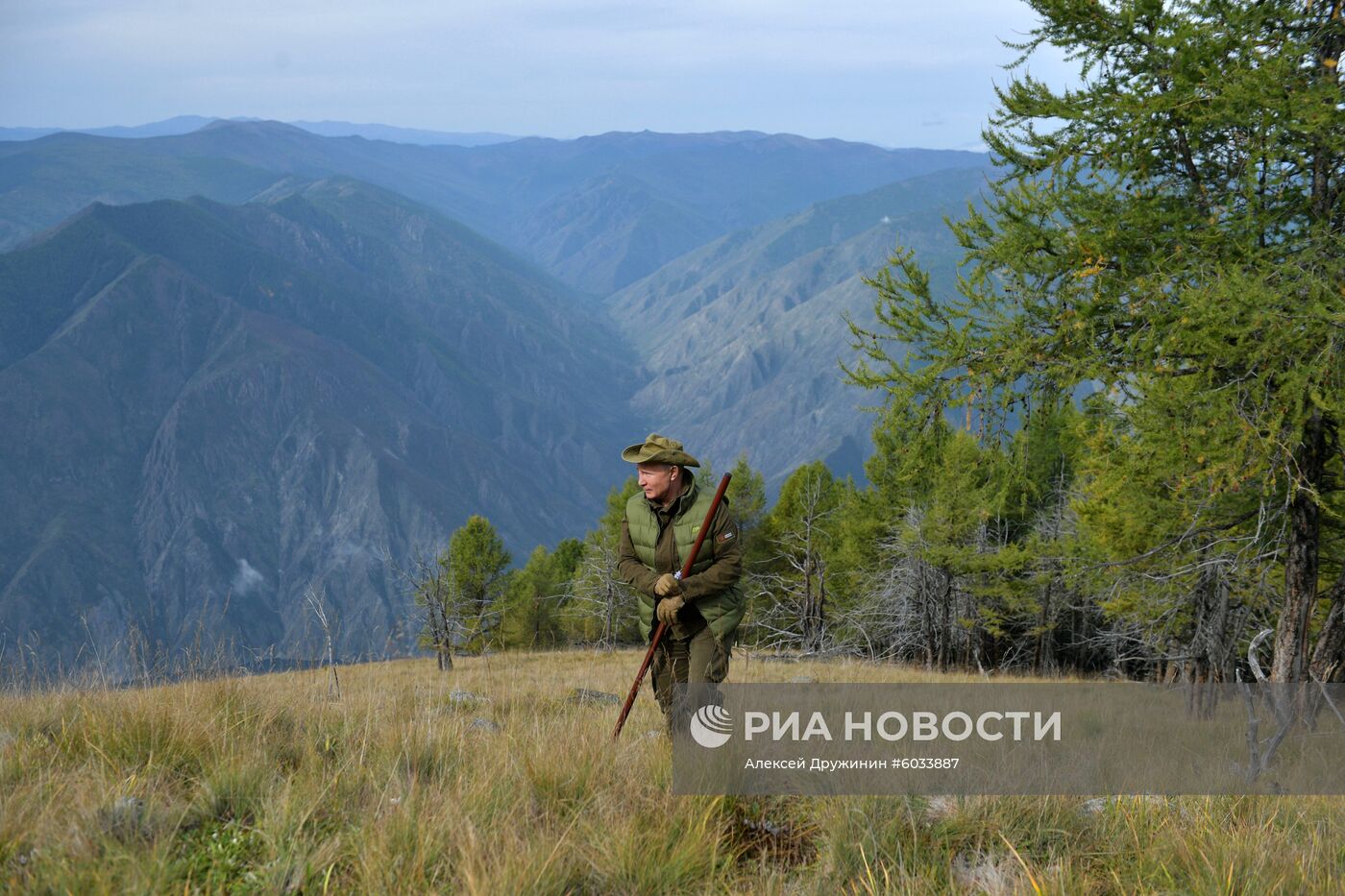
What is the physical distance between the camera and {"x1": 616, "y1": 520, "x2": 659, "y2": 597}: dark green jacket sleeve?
5.15 metres

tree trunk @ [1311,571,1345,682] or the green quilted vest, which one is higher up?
the green quilted vest

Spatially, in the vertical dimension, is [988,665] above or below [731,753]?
below

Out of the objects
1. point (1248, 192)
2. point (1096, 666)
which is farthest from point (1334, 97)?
point (1096, 666)

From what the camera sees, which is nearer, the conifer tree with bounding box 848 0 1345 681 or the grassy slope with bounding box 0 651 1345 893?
the grassy slope with bounding box 0 651 1345 893

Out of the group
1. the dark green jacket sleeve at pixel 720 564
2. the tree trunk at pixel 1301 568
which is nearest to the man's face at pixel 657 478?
the dark green jacket sleeve at pixel 720 564

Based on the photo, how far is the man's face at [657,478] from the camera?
5020 mm

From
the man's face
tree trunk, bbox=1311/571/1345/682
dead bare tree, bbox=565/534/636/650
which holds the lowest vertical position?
dead bare tree, bbox=565/534/636/650

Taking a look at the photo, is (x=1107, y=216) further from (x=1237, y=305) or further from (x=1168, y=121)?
(x=1237, y=305)

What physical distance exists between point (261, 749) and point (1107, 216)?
7.73 metres

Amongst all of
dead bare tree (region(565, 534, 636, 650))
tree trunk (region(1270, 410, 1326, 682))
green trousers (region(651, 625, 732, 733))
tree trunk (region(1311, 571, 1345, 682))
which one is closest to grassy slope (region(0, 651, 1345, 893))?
green trousers (region(651, 625, 732, 733))

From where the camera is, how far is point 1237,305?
664 cm

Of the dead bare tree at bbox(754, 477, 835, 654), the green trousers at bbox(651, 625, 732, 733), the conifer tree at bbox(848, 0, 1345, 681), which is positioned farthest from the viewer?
the dead bare tree at bbox(754, 477, 835, 654)

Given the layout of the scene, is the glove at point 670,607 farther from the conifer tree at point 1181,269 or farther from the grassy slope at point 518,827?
the conifer tree at point 1181,269

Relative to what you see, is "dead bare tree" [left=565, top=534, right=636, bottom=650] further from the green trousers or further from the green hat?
the green hat
